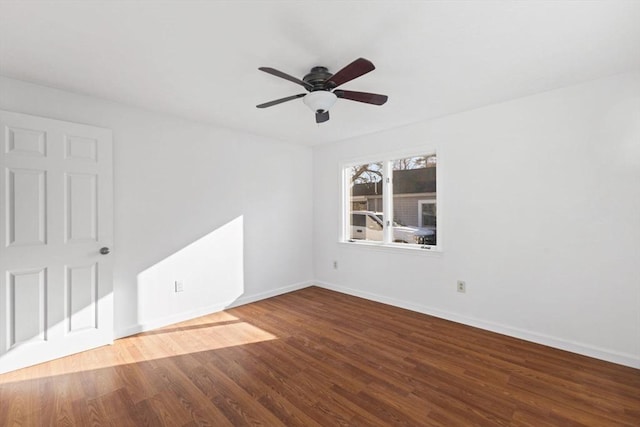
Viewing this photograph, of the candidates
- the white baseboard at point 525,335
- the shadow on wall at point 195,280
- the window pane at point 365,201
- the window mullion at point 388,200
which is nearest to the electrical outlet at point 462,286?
the white baseboard at point 525,335

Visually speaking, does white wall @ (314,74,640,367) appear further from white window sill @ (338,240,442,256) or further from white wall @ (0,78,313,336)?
white wall @ (0,78,313,336)

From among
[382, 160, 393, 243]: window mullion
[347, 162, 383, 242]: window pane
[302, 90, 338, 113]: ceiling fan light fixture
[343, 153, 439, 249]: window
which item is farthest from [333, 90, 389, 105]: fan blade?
[347, 162, 383, 242]: window pane

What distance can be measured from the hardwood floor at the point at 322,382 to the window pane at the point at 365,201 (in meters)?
1.61

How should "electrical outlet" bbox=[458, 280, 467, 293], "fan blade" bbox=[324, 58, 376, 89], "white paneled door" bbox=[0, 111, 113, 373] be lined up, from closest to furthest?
1. "fan blade" bbox=[324, 58, 376, 89]
2. "white paneled door" bbox=[0, 111, 113, 373]
3. "electrical outlet" bbox=[458, 280, 467, 293]

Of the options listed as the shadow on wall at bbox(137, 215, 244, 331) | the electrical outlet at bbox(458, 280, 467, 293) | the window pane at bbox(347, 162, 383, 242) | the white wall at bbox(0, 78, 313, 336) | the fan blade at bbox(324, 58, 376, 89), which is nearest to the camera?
the fan blade at bbox(324, 58, 376, 89)

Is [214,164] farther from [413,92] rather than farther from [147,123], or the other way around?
[413,92]

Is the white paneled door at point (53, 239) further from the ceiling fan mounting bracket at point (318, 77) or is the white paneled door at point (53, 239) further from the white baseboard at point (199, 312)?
the ceiling fan mounting bracket at point (318, 77)

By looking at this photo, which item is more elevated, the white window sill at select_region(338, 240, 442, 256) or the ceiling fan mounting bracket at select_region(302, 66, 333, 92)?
the ceiling fan mounting bracket at select_region(302, 66, 333, 92)

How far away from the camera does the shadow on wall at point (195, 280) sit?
10.5ft

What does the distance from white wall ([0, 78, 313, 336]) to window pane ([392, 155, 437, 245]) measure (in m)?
1.67

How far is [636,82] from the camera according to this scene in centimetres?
238

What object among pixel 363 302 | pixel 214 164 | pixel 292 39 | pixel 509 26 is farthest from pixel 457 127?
pixel 214 164

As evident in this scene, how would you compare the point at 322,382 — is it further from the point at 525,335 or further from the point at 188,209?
the point at 188,209

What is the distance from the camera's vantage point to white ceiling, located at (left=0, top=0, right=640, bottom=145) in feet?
5.39
